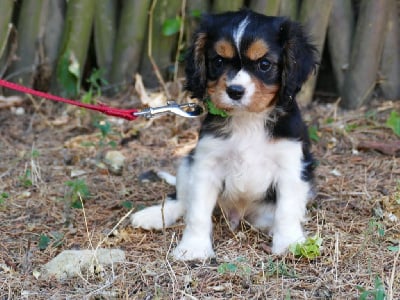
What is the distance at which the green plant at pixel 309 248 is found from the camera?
390cm

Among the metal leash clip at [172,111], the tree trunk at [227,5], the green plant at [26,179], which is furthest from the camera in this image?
the tree trunk at [227,5]

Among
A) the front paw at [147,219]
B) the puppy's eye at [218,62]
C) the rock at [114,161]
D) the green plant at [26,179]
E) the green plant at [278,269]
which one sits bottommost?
the green plant at [26,179]

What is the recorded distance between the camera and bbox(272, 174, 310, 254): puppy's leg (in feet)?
13.6

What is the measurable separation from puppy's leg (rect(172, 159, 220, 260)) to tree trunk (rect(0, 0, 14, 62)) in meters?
2.65

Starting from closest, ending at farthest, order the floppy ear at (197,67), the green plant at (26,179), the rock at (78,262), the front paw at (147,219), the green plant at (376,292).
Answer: the green plant at (376,292) → the rock at (78,262) → the floppy ear at (197,67) → the front paw at (147,219) → the green plant at (26,179)

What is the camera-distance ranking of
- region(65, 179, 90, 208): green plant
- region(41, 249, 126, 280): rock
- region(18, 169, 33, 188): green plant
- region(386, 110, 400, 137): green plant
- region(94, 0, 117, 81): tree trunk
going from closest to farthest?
region(41, 249, 126, 280): rock < region(65, 179, 90, 208): green plant < region(18, 169, 33, 188): green plant < region(386, 110, 400, 137): green plant < region(94, 0, 117, 81): tree trunk

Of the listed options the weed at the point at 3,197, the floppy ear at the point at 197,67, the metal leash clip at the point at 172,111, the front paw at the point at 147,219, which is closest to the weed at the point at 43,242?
the front paw at the point at 147,219

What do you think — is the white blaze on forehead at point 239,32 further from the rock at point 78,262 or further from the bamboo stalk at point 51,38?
the bamboo stalk at point 51,38

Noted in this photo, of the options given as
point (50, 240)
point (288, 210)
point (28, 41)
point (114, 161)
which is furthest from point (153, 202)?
point (28, 41)

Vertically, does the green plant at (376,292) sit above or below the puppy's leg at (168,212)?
→ above

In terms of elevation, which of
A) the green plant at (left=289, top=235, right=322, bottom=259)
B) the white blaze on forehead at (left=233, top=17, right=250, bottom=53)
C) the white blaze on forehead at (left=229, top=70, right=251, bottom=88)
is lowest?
the green plant at (left=289, top=235, right=322, bottom=259)

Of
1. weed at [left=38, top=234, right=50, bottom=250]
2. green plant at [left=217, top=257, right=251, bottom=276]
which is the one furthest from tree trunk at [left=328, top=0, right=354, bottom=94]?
weed at [left=38, top=234, right=50, bottom=250]

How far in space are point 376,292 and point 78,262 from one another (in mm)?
1520

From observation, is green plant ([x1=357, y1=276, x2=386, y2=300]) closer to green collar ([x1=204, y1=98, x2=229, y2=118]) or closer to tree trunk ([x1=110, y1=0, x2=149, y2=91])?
green collar ([x1=204, y1=98, x2=229, y2=118])
